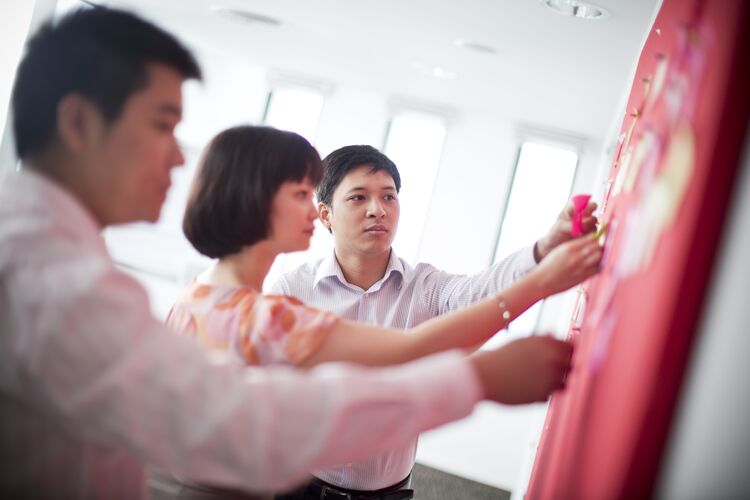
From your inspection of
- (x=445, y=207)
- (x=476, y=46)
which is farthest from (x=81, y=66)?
(x=445, y=207)

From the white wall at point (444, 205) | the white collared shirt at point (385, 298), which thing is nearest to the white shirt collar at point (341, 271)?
the white collared shirt at point (385, 298)

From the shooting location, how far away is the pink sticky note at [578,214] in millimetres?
1473

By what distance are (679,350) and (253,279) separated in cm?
87

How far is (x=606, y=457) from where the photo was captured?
0.98m

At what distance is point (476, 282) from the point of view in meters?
1.98

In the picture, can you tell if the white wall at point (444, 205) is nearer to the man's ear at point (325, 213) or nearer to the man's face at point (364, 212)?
the man's ear at point (325, 213)

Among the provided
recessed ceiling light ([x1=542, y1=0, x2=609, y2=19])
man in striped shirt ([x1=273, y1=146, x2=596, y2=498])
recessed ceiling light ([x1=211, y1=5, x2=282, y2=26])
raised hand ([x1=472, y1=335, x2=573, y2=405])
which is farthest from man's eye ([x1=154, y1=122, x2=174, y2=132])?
recessed ceiling light ([x1=211, y1=5, x2=282, y2=26])

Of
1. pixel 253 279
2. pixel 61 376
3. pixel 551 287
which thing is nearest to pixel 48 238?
pixel 61 376

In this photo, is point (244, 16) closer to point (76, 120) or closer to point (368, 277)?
point (368, 277)

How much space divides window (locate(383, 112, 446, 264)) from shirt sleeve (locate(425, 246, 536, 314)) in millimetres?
5677

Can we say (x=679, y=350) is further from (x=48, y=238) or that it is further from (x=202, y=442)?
(x=48, y=238)

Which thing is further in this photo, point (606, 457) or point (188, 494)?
point (188, 494)

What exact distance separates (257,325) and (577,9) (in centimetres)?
300

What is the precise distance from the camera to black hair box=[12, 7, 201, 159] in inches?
39.2
